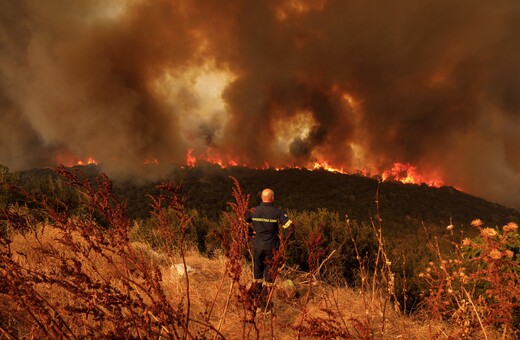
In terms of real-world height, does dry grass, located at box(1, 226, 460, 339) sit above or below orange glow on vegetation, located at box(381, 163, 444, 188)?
below

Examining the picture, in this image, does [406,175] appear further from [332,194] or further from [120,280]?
[120,280]

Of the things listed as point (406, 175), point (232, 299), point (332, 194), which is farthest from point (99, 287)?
point (406, 175)

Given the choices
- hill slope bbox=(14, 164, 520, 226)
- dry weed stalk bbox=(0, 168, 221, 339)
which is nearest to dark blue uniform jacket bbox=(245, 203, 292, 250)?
dry weed stalk bbox=(0, 168, 221, 339)

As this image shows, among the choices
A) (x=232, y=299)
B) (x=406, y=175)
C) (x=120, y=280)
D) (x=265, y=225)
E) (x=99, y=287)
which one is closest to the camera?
(x=99, y=287)

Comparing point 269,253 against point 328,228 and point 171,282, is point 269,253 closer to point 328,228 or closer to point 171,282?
point 171,282

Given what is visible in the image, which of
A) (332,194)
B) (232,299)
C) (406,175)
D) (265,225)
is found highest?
(406,175)

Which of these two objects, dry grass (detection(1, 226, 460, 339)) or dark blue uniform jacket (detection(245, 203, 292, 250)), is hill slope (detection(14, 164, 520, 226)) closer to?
dry grass (detection(1, 226, 460, 339))

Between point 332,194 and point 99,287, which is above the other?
point 332,194

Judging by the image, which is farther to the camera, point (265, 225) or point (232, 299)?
point (265, 225)

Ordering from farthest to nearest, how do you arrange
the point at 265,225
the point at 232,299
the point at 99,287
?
the point at 265,225 < the point at 232,299 < the point at 99,287

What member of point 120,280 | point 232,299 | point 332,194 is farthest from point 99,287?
point 332,194

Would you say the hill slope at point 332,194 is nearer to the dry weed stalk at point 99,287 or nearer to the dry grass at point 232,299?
the dry grass at point 232,299

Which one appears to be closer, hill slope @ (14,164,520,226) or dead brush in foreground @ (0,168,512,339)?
dead brush in foreground @ (0,168,512,339)

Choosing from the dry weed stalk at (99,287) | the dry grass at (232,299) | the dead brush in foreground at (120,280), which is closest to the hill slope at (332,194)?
→ the dry grass at (232,299)
